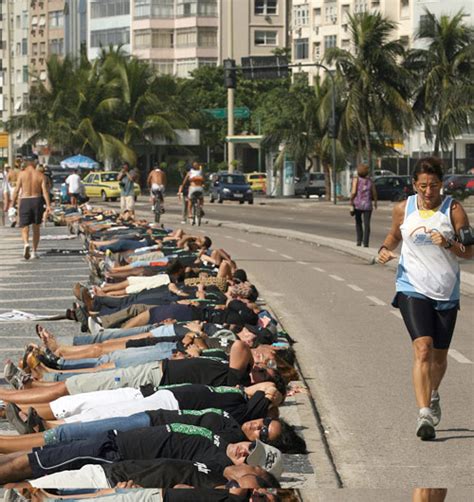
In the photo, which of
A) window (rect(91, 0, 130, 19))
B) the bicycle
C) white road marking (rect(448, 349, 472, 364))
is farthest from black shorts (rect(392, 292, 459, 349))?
window (rect(91, 0, 130, 19))

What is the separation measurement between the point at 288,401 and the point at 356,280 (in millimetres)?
12653

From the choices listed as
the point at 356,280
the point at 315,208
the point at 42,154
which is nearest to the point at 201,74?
the point at 42,154

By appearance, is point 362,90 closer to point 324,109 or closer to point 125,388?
point 324,109

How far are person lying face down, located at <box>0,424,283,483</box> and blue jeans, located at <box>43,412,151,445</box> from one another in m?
0.30

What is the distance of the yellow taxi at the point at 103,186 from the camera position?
74.8 meters

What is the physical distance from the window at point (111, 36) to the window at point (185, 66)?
473cm

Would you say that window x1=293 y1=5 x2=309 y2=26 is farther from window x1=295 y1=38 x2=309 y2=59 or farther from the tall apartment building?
the tall apartment building

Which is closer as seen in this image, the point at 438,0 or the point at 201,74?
the point at 438,0

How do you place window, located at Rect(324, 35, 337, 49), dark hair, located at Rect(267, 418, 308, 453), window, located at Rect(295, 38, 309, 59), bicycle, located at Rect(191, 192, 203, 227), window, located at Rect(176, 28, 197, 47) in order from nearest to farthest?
dark hair, located at Rect(267, 418, 308, 453) < bicycle, located at Rect(191, 192, 203, 227) < window, located at Rect(324, 35, 337, 49) < window, located at Rect(295, 38, 309, 59) < window, located at Rect(176, 28, 197, 47)

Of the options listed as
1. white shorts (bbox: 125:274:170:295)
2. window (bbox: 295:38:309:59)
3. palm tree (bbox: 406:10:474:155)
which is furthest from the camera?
window (bbox: 295:38:309:59)

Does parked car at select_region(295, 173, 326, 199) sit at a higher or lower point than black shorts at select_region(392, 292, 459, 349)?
lower

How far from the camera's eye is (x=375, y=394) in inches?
476

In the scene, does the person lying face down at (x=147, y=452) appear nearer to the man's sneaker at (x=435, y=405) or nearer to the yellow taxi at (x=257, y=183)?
the man's sneaker at (x=435, y=405)

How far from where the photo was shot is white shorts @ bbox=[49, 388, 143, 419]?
9719 millimetres
